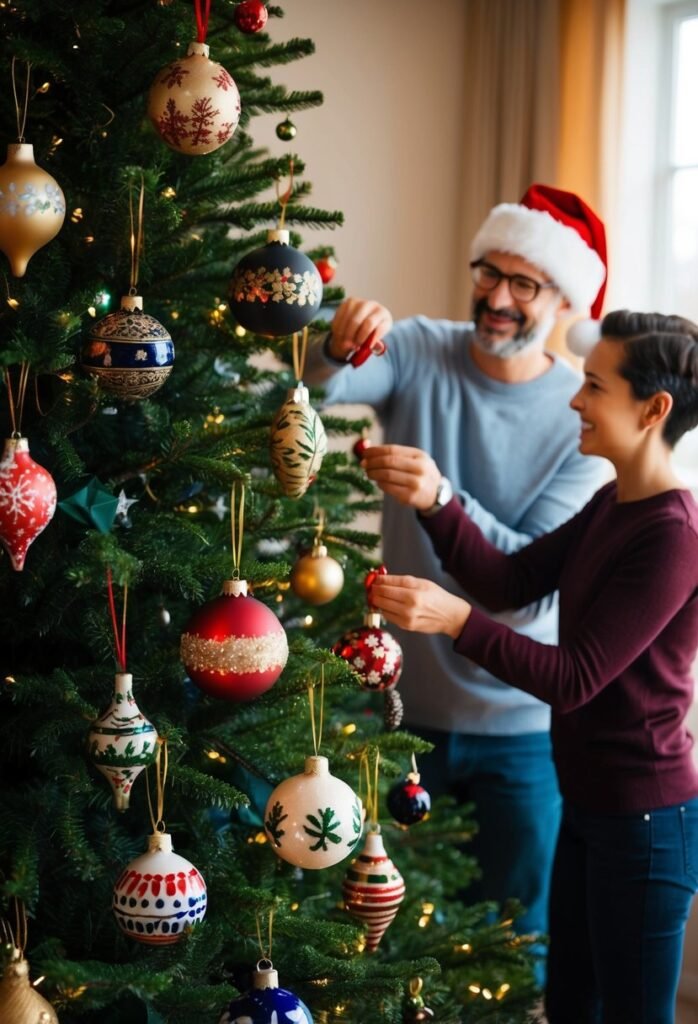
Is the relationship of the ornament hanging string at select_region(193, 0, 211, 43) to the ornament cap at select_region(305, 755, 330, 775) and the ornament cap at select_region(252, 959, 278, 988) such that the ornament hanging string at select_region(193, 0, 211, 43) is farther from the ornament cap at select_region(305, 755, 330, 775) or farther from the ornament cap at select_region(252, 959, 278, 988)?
the ornament cap at select_region(252, 959, 278, 988)

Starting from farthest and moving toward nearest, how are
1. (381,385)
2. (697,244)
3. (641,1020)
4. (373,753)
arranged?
(697,244) → (381,385) → (641,1020) → (373,753)

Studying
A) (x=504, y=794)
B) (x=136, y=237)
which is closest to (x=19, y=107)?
(x=136, y=237)

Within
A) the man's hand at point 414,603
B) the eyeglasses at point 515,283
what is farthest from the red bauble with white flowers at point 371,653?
the eyeglasses at point 515,283

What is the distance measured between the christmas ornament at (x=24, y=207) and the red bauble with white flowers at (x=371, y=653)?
0.62 meters

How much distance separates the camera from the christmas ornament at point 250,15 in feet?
4.00

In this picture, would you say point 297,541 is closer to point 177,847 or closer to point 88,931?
point 177,847

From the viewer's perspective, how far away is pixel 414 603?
4.84 ft

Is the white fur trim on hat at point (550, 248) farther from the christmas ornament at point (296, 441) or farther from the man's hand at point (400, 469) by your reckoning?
the christmas ornament at point (296, 441)

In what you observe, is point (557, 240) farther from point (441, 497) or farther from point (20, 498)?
point (20, 498)

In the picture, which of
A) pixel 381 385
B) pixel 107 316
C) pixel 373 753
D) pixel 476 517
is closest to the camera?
pixel 107 316

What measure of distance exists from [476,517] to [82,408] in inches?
32.9

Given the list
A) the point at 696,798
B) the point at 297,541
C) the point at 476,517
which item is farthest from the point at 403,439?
the point at 696,798

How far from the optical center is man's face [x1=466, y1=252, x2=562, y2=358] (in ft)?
6.60

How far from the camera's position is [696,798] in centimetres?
162
